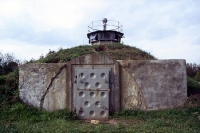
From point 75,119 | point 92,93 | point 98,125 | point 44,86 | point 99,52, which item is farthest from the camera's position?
point 99,52

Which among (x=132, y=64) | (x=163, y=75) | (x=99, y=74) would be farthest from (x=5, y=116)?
(x=163, y=75)

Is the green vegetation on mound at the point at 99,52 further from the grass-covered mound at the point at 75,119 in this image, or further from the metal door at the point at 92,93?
the metal door at the point at 92,93

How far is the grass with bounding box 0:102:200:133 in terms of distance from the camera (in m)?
5.43

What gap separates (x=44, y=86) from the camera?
758cm

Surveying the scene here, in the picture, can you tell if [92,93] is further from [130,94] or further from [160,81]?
[160,81]

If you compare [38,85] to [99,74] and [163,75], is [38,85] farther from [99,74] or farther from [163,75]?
[163,75]

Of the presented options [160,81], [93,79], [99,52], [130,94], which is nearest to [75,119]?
[93,79]

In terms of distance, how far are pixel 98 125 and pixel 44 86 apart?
2695 mm

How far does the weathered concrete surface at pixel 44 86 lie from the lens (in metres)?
7.48

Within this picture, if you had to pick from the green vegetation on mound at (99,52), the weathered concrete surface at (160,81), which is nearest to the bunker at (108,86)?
the weathered concrete surface at (160,81)

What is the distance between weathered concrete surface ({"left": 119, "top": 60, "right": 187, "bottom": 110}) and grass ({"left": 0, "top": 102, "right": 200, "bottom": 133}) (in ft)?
1.39

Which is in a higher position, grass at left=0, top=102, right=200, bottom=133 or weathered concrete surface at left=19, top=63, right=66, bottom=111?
weathered concrete surface at left=19, top=63, right=66, bottom=111

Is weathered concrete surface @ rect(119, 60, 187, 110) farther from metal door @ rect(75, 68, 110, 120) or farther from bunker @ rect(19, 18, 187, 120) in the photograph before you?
metal door @ rect(75, 68, 110, 120)

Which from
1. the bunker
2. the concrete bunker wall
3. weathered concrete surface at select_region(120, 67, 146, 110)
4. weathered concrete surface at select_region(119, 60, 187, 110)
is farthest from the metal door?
weathered concrete surface at select_region(119, 60, 187, 110)
